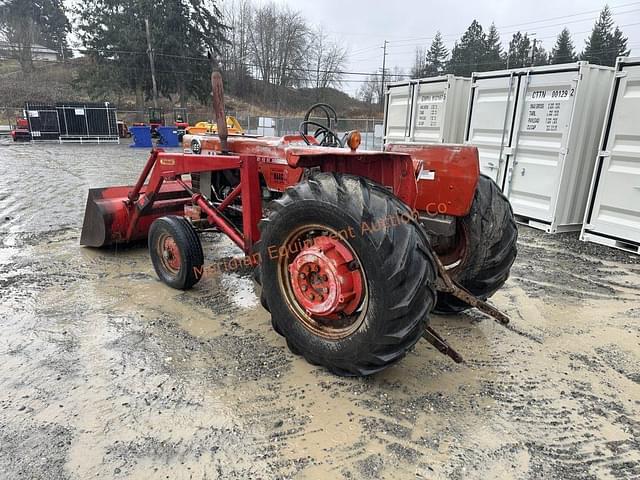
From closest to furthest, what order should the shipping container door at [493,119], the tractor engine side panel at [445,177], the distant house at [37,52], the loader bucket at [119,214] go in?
1. the tractor engine side panel at [445,177]
2. the loader bucket at [119,214]
3. the shipping container door at [493,119]
4. the distant house at [37,52]

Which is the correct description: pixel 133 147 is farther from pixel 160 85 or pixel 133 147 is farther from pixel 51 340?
pixel 51 340

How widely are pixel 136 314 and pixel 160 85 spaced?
3526 centimetres

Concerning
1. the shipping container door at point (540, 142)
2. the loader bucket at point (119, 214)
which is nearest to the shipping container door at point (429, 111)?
the shipping container door at point (540, 142)

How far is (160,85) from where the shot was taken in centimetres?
3475

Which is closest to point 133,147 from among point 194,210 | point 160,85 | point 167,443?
point 160,85

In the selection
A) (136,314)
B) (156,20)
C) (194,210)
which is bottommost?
(136,314)

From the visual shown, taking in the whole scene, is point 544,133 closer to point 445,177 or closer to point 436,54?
point 445,177

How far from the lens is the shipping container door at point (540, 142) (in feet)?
21.1

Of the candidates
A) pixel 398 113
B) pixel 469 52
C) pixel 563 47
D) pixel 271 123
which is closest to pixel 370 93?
pixel 469 52

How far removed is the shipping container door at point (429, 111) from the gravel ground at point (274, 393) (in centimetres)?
505

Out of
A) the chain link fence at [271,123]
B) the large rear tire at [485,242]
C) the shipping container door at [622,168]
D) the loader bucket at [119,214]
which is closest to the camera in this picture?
the large rear tire at [485,242]

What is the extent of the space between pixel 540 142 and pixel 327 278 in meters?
5.63

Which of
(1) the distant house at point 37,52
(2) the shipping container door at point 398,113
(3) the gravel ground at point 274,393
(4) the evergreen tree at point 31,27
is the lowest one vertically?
(3) the gravel ground at point 274,393

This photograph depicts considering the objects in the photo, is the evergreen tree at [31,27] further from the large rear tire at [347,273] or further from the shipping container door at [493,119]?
the large rear tire at [347,273]
